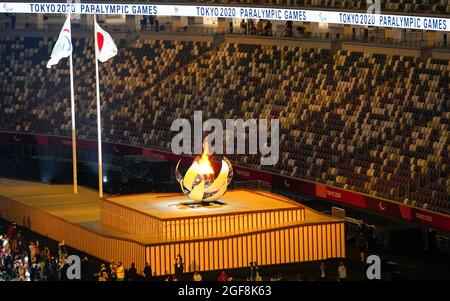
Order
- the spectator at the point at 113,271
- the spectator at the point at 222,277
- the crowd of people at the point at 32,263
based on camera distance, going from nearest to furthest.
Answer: the spectator at the point at 222,277, the spectator at the point at 113,271, the crowd of people at the point at 32,263

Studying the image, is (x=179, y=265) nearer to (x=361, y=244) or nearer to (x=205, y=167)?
(x=205, y=167)

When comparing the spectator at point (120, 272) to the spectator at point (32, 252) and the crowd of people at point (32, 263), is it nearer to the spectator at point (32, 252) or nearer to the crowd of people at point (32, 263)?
the crowd of people at point (32, 263)

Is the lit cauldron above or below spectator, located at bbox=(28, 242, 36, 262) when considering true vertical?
above

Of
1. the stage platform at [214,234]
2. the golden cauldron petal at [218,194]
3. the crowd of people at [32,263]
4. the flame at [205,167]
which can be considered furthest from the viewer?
the golden cauldron petal at [218,194]

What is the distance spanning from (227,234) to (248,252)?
85cm

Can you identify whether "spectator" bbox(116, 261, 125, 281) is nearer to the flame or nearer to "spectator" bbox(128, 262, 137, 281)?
"spectator" bbox(128, 262, 137, 281)

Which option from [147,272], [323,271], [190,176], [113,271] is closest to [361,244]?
[323,271]

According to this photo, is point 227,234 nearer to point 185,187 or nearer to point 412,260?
point 185,187

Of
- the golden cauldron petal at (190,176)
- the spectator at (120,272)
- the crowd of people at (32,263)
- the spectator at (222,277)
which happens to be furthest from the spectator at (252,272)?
the crowd of people at (32,263)

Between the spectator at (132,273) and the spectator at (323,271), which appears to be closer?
the spectator at (132,273)

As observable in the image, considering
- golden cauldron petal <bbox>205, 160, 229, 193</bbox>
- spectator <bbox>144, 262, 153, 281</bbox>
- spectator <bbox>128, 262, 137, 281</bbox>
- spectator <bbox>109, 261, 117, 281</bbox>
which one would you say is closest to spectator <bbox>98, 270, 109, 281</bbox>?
spectator <bbox>109, 261, 117, 281</bbox>
